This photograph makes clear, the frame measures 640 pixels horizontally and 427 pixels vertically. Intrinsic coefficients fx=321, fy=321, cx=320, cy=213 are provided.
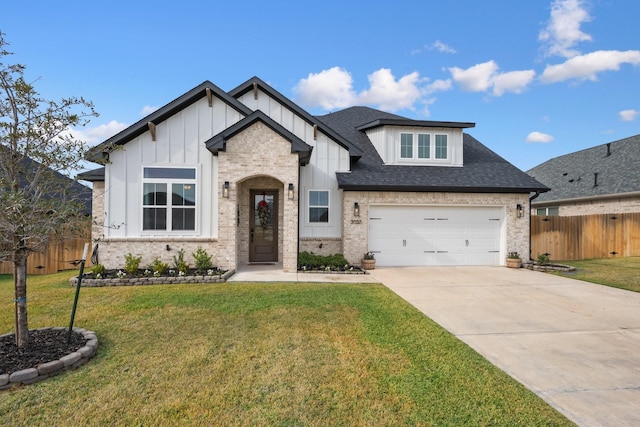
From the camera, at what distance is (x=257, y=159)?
9.63 m

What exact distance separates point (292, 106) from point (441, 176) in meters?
6.02

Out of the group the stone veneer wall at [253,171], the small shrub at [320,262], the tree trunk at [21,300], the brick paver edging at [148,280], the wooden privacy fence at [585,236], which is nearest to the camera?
the tree trunk at [21,300]

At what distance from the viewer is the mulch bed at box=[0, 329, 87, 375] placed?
11.9 feet

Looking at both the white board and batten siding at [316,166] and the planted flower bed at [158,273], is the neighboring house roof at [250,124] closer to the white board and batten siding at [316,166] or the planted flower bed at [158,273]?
the white board and batten siding at [316,166]

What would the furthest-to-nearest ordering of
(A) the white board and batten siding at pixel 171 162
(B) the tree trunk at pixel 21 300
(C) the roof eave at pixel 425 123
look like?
(C) the roof eave at pixel 425 123 → (A) the white board and batten siding at pixel 171 162 → (B) the tree trunk at pixel 21 300

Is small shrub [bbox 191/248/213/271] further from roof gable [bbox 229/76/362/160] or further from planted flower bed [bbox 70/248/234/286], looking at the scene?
roof gable [bbox 229/76/362/160]

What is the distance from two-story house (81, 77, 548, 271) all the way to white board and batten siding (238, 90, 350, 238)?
36mm

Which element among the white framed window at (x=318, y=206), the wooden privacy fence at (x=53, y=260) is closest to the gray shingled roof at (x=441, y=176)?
the white framed window at (x=318, y=206)

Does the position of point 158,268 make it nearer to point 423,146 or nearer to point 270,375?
point 270,375

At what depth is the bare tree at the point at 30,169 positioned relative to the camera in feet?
12.6

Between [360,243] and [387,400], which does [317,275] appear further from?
[387,400]

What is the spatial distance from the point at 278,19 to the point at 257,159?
6.25 m

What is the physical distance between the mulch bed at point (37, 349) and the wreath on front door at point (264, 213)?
279 inches

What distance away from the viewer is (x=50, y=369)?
11.6 feet
